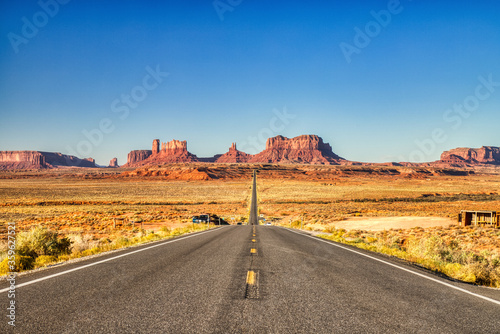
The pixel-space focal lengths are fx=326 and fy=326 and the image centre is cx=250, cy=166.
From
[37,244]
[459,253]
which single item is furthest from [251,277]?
[459,253]

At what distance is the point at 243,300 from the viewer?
4.98 m

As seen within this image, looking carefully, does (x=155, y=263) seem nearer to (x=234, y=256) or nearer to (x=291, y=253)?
(x=234, y=256)

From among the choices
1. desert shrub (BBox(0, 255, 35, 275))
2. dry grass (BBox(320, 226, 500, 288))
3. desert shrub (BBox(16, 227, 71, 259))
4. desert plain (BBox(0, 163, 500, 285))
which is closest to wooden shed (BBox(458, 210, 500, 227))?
desert plain (BBox(0, 163, 500, 285))

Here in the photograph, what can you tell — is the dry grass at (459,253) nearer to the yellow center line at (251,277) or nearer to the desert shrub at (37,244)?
the yellow center line at (251,277)

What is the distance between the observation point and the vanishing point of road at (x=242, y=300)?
4.00 metres

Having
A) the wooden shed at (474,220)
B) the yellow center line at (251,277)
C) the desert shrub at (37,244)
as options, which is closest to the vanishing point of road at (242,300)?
the yellow center line at (251,277)

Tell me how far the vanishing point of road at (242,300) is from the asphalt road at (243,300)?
0.01 metres

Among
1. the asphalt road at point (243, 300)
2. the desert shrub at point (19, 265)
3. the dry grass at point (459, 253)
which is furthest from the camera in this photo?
the dry grass at point (459, 253)

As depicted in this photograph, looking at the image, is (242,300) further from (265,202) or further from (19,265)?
(265,202)

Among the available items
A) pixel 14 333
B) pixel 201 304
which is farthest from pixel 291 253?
pixel 14 333

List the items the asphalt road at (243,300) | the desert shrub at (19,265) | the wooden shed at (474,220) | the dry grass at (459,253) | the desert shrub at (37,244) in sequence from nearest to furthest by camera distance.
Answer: the asphalt road at (243,300) → the desert shrub at (19,265) → the dry grass at (459,253) → the desert shrub at (37,244) → the wooden shed at (474,220)

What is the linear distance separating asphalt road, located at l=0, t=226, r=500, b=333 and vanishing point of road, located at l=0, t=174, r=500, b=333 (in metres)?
0.01

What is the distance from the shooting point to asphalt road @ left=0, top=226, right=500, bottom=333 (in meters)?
4.00

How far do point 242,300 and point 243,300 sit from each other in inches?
0.6
